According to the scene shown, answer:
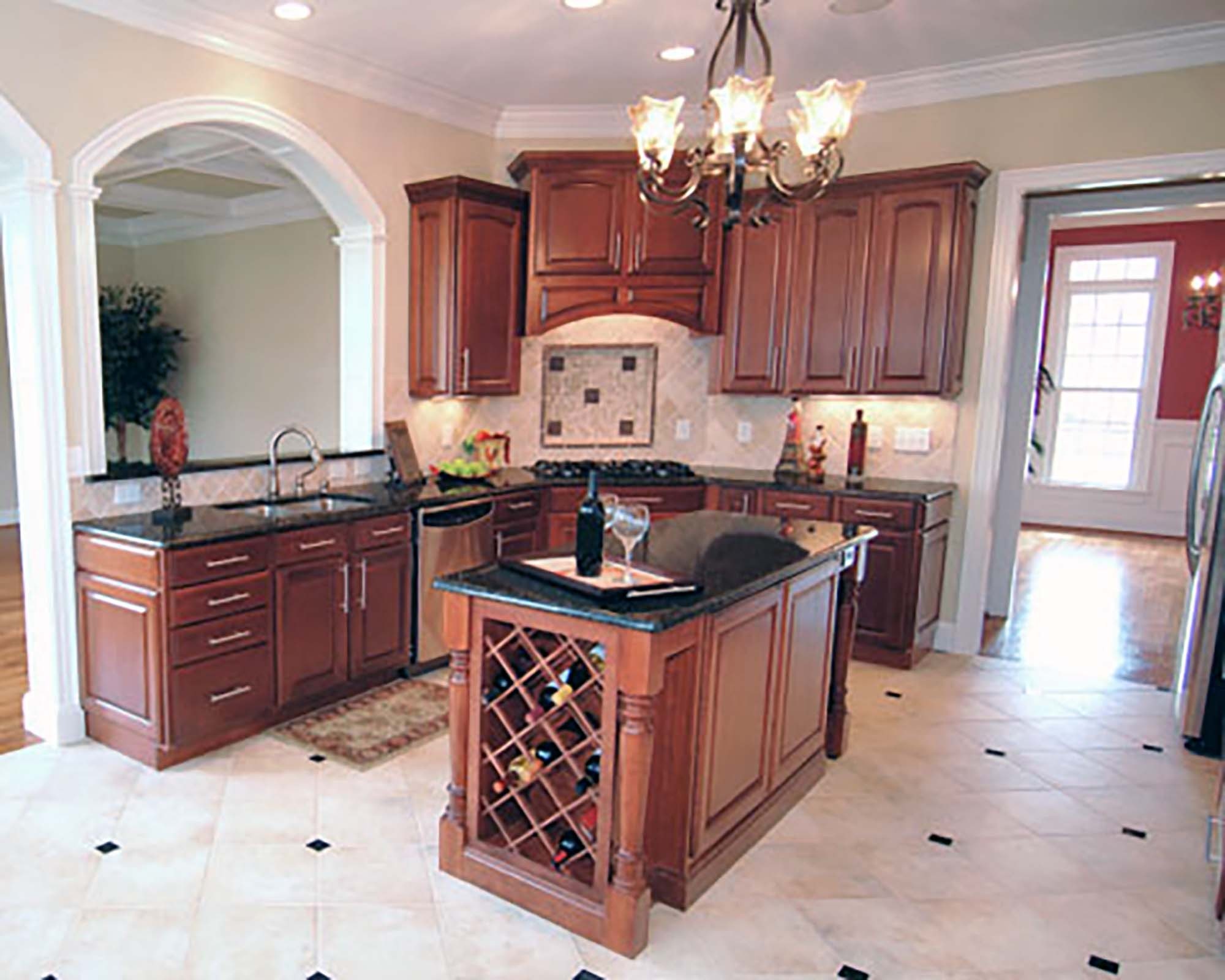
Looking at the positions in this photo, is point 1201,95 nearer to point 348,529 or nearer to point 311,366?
point 348,529

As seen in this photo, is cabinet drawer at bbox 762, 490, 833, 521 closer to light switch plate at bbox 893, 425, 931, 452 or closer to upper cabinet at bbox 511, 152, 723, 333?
light switch plate at bbox 893, 425, 931, 452

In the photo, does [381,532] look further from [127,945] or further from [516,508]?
[127,945]

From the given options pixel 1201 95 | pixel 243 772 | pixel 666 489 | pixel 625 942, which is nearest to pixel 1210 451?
pixel 1201 95

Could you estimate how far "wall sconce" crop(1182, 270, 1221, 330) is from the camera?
8.10m

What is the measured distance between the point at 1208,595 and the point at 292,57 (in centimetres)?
464

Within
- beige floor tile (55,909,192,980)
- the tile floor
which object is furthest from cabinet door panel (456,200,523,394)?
beige floor tile (55,909,192,980)

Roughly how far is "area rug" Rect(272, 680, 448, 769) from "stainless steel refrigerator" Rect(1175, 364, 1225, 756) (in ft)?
10.5

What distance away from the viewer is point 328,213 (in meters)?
4.53

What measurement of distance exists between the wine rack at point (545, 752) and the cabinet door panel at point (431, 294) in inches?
103

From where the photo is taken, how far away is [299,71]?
403 cm

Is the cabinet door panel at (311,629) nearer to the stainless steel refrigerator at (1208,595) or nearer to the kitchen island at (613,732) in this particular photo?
the kitchen island at (613,732)

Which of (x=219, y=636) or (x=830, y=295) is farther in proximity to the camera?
(x=830, y=295)

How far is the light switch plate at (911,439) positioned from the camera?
481 cm

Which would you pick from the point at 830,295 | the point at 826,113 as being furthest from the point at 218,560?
the point at 830,295
